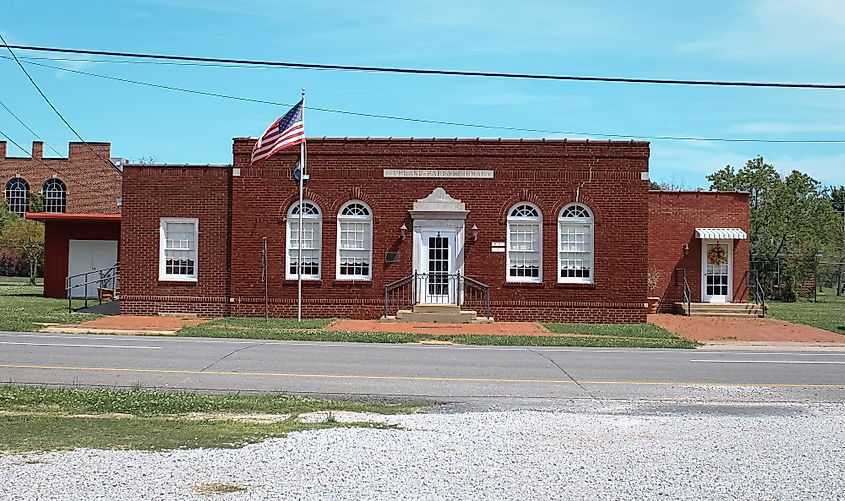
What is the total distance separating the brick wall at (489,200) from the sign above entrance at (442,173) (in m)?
0.12

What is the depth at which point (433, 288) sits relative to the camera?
26.6 metres

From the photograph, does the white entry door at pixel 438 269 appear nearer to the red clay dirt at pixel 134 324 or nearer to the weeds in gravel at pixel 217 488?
the red clay dirt at pixel 134 324

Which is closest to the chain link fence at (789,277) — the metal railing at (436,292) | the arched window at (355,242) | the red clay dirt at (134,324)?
the metal railing at (436,292)

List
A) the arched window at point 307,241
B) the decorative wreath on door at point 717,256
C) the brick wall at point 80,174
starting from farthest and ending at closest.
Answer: the brick wall at point 80,174 → the decorative wreath on door at point 717,256 → the arched window at point 307,241

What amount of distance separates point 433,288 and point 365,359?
395 inches

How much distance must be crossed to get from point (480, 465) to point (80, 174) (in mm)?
58331

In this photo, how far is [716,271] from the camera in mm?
31156

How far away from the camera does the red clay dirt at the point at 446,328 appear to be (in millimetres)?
23406

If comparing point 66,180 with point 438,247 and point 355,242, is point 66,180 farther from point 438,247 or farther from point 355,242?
point 438,247

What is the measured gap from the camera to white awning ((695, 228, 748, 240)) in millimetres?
30438

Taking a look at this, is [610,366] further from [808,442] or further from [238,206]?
[238,206]

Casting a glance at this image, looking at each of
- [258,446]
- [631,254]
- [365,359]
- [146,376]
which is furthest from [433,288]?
[258,446]

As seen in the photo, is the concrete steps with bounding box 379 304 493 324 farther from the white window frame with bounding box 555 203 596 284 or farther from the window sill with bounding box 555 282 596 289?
the white window frame with bounding box 555 203 596 284

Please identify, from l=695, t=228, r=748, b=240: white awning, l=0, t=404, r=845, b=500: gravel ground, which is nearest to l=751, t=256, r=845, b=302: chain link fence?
l=695, t=228, r=748, b=240: white awning
